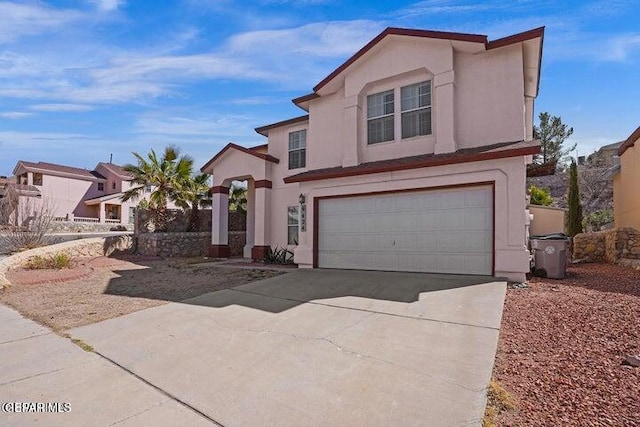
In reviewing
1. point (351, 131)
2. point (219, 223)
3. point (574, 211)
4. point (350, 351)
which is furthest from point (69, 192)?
point (574, 211)

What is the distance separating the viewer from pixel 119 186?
41.9 metres

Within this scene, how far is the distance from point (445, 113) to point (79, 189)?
42340 millimetres

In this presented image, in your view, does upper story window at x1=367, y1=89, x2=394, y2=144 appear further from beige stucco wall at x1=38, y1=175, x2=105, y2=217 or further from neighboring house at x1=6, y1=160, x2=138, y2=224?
beige stucco wall at x1=38, y1=175, x2=105, y2=217

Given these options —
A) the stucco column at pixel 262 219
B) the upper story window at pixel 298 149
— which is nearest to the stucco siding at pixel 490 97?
the upper story window at pixel 298 149

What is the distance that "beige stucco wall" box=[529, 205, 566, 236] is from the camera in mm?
20703

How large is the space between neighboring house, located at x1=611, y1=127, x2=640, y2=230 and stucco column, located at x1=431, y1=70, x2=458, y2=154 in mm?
8373

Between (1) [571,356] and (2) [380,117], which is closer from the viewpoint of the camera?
(1) [571,356]

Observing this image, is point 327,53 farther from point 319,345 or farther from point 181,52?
point 319,345

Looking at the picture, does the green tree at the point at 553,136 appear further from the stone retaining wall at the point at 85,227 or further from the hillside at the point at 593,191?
the stone retaining wall at the point at 85,227

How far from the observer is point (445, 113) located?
10523 millimetres

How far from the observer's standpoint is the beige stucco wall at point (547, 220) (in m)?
20.7

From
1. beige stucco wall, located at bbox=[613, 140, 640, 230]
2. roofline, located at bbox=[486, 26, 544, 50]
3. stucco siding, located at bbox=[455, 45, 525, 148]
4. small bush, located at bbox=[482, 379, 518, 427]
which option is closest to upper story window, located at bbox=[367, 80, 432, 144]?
stucco siding, located at bbox=[455, 45, 525, 148]

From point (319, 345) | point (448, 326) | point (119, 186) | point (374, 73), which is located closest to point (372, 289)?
point (448, 326)

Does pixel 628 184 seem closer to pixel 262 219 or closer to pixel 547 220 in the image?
pixel 547 220
